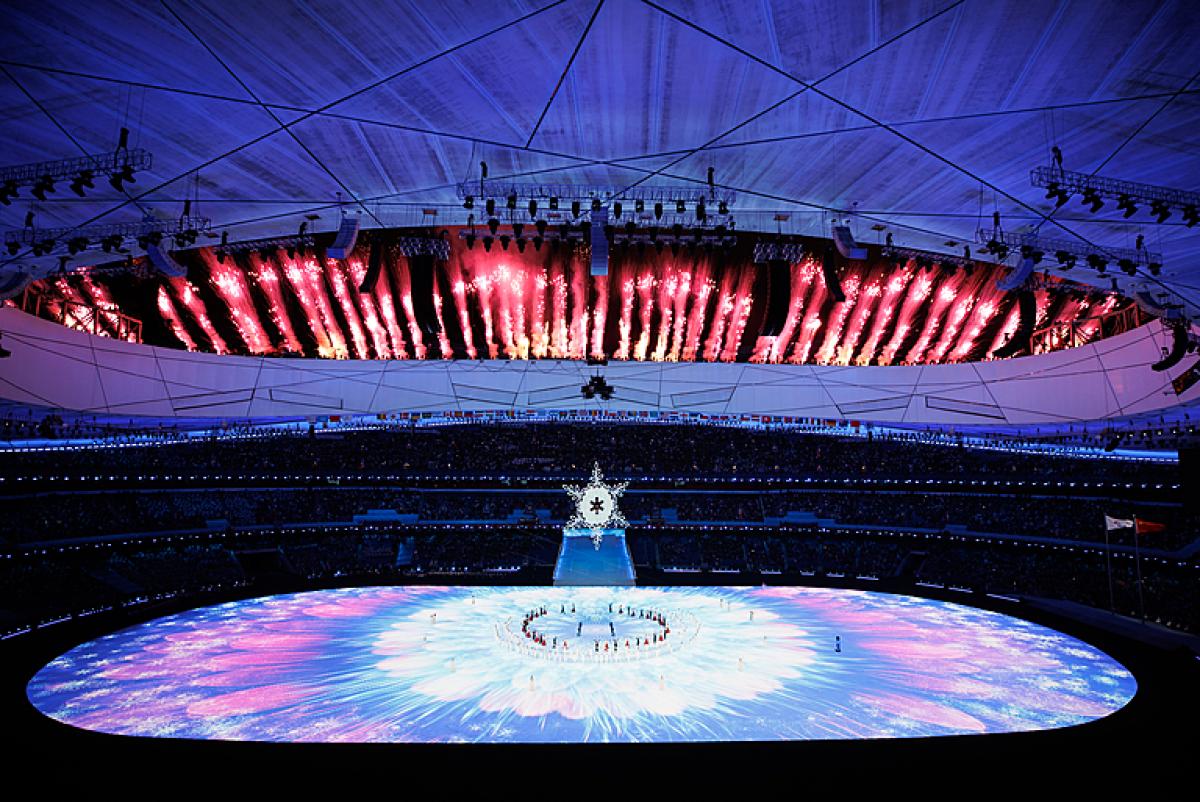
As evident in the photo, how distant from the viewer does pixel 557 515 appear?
47.1 metres

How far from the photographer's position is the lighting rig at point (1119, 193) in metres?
17.3

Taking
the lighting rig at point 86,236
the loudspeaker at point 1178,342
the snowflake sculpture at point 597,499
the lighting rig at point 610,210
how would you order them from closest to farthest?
the lighting rig at point 86,236, the lighting rig at point 610,210, the loudspeaker at point 1178,342, the snowflake sculpture at point 597,499

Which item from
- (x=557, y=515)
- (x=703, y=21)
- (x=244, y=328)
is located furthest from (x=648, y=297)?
(x=703, y=21)

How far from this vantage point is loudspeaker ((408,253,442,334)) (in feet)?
82.0

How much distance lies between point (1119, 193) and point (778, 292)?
10.5 meters

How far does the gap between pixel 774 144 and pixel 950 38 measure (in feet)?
19.0

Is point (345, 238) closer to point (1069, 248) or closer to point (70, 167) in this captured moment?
point (70, 167)

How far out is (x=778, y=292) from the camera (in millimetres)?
25891

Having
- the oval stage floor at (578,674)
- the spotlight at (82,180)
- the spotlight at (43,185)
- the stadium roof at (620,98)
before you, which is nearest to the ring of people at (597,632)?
the oval stage floor at (578,674)

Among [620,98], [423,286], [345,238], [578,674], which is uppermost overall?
[620,98]

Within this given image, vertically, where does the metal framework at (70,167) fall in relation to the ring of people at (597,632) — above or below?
above

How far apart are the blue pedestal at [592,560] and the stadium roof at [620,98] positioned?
2159 centimetres

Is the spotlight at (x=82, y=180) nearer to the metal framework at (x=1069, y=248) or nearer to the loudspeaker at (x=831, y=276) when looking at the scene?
the loudspeaker at (x=831, y=276)

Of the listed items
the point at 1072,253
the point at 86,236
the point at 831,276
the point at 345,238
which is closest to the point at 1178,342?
the point at 1072,253
